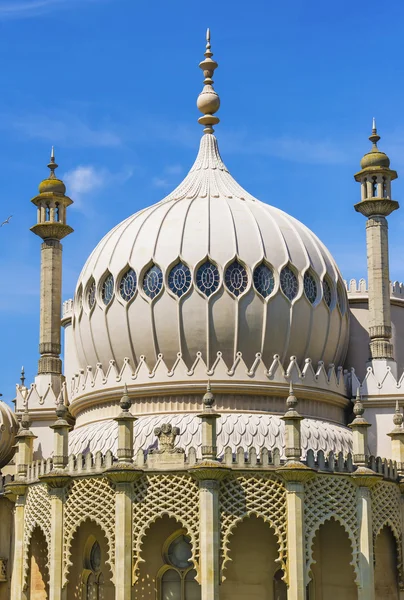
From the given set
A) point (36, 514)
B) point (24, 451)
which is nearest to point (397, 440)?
point (36, 514)

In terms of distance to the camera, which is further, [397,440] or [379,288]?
[379,288]

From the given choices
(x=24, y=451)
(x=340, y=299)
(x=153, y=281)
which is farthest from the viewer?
(x=340, y=299)

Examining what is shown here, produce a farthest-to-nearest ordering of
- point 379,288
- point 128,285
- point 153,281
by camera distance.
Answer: point 379,288 < point 128,285 < point 153,281

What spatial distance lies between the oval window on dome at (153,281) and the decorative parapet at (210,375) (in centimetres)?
173

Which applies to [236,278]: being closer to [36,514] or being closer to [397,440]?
[397,440]

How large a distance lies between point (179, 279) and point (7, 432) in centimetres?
769

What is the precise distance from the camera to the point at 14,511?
36469 millimetres

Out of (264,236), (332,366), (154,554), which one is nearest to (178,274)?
(264,236)

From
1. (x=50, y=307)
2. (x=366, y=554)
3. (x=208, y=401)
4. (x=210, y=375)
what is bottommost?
(x=366, y=554)

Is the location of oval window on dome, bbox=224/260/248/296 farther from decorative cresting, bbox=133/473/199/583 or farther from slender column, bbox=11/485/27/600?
slender column, bbox=11/485/27/600

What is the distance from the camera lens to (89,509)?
3256 cm

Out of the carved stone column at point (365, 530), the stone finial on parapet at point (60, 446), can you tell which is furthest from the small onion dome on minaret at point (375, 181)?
the stone finial on parapet at point (60, 446)

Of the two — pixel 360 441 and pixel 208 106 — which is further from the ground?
pixel 208 106

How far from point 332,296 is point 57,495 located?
9545mm
